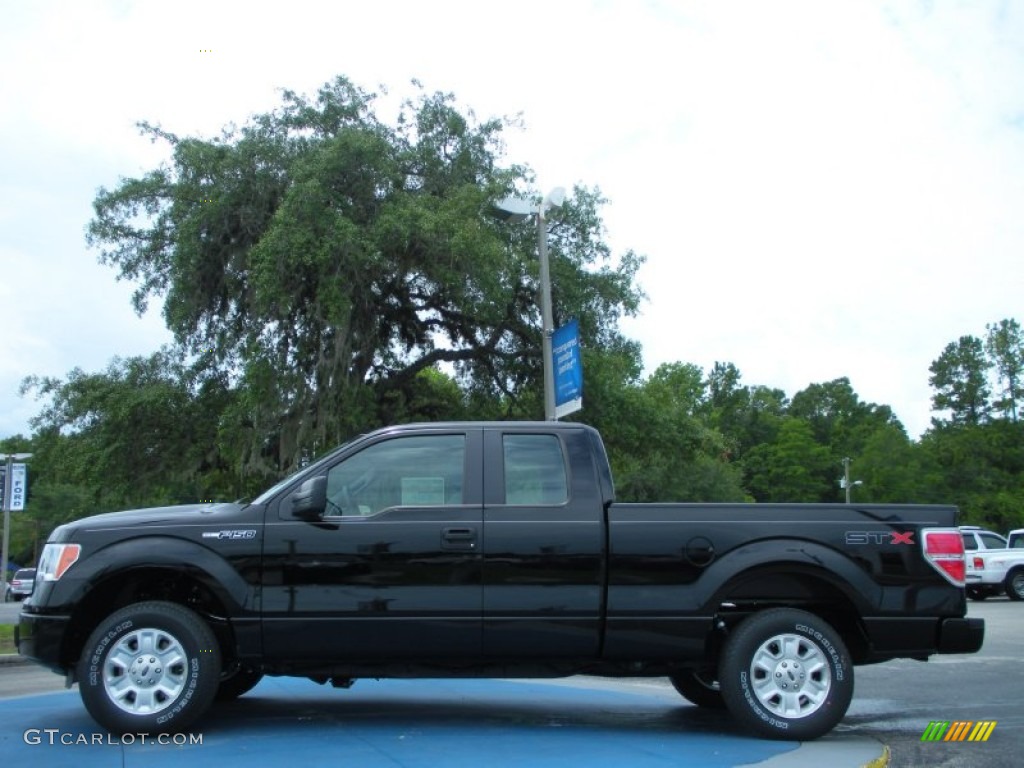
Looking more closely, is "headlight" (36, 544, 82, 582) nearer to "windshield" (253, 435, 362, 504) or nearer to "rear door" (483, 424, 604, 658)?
"windshield" (253, 435, 362, 504)

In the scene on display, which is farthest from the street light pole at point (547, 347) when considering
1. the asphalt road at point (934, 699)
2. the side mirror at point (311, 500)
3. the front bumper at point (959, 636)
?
the front bumper at point (959, 636)

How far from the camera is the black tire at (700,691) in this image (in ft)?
25.0

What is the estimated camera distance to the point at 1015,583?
79.3 ft

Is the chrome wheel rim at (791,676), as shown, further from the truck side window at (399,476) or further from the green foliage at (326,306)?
the green foliage at (326,306)

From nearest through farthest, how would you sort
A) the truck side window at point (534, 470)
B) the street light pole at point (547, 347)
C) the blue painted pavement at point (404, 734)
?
the blue painted pavement at point (404, 734) < the truck side window at point (534, 470) < the street light pole at point (547, 347)

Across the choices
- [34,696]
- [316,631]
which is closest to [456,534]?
[316,631]

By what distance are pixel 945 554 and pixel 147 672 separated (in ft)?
16.2

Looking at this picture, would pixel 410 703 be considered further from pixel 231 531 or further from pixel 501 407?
pixel 501 407

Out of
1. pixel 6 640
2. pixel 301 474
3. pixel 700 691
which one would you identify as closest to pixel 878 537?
pixel 700 691

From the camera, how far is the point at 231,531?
20.4 feet

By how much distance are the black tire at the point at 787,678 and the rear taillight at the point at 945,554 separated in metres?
0.79

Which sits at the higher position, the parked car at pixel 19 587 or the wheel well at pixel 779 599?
the wheel well at pixel 779 599

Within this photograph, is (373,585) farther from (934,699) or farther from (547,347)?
(547,347)

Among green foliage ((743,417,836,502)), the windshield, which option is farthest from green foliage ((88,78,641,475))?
green foliage ((743,417,836,502))
